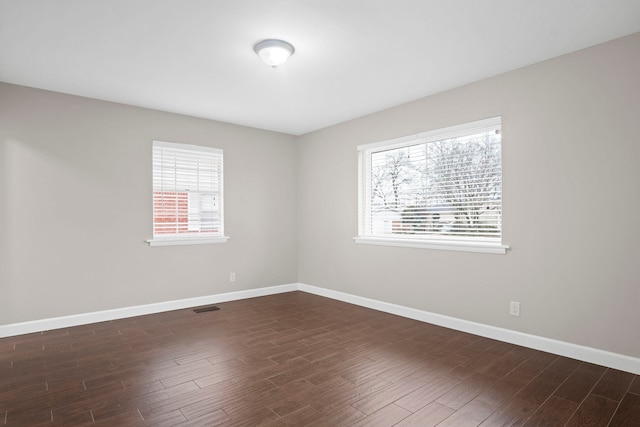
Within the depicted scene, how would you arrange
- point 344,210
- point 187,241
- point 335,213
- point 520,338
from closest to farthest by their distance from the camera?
1. point 520,338
2. point 187,241
3. point 344,210
4. point 335,213

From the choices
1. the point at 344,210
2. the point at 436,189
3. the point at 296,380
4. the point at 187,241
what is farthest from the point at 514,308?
the point at 187,241

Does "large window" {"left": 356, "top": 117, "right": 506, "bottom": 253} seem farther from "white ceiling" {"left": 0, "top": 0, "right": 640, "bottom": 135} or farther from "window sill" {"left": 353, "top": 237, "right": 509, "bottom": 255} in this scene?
"white ceiling" {"left": 0, "top": 0, "right": 640, "bottom": 135}

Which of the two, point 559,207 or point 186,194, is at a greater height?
point 186,194

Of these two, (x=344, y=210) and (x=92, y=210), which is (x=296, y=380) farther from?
(x=92, y=210)

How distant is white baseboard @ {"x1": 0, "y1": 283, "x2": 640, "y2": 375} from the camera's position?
9.42 ft

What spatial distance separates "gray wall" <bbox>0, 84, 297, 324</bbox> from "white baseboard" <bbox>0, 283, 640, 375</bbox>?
89 mm

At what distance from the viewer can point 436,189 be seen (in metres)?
4.11

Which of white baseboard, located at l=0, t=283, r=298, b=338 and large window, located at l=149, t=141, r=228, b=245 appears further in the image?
large window, located at l=149, t=141, r=228, b=245

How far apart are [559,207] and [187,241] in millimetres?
4217

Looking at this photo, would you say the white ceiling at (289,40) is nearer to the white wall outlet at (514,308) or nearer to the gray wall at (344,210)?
the gray wall at (344,210)

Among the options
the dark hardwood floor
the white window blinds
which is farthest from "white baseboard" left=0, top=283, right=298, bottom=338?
the white window blinds

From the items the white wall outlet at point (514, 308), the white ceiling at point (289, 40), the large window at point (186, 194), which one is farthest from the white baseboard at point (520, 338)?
the white ceiling at point (289, 40)

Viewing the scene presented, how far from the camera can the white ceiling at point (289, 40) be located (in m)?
2.38

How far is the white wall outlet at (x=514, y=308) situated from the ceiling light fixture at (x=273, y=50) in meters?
3.00
